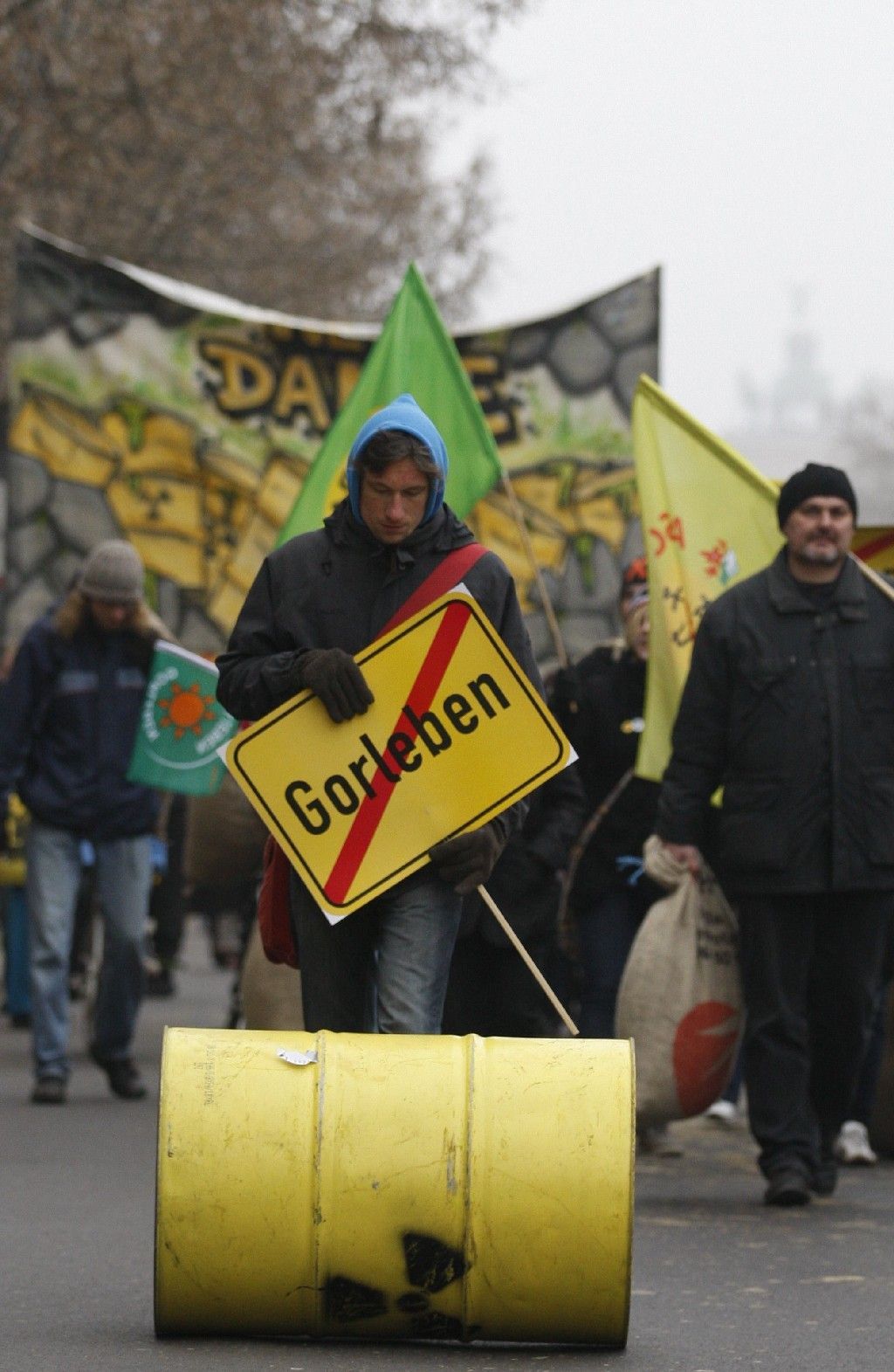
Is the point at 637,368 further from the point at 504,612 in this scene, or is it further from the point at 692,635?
the point at 504,612

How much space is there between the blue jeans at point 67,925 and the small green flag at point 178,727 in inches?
13.2

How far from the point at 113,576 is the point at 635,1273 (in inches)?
163

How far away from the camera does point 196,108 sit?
2102 cm

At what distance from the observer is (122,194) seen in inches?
879

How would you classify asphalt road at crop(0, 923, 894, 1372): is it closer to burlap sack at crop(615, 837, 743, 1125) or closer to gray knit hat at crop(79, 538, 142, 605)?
burlap sack at crop(615, 837, 743, 1125)

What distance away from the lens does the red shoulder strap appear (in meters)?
5.84

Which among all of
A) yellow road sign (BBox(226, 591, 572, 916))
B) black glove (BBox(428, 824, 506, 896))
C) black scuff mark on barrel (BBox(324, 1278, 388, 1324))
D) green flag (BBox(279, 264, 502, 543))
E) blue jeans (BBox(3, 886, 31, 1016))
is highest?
green flag (BBox(279, 264, 502, 543))

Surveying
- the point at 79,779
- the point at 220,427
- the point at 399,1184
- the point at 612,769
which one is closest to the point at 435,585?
the point at 399,1184

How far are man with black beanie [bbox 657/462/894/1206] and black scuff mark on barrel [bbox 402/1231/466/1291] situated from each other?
268 cm

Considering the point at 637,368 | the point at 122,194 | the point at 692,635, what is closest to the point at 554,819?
the point at 692,635

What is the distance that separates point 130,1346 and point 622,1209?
988mm

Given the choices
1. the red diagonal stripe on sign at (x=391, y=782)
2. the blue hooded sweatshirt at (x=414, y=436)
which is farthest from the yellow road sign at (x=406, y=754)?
the blue hooded sweatshirt at (x=414, y=436)

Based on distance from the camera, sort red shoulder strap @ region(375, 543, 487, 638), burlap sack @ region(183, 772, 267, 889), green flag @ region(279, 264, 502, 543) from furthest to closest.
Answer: burlap sack @ region(183, 772, 267, 889) → green flag @ region(279, 264, 502, 543) → red shoulder strap @ region(375, 543, 487, 638)

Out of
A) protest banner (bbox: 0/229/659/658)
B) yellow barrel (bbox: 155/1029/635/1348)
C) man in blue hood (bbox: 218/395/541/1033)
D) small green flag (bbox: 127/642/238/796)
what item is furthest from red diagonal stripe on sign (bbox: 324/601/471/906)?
protest banner (bbox: 0/229/659/658)
